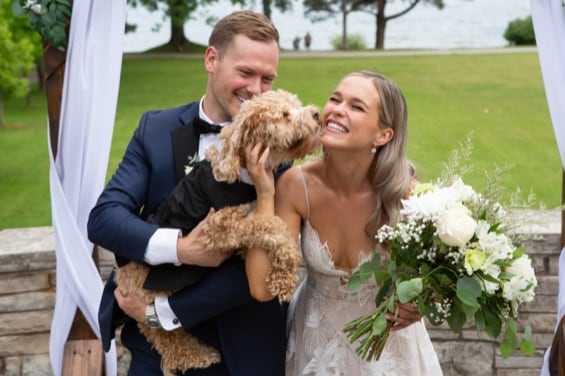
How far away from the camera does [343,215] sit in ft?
9.87

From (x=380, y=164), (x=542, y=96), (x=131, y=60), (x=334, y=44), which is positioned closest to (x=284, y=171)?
(x=380, y=164)

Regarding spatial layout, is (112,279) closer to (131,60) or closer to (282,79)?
(282,79)

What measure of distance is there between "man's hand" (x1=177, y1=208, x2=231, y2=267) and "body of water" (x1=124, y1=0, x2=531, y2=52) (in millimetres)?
15382

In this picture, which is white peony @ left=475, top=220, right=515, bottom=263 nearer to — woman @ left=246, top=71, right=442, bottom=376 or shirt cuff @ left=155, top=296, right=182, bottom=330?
woman @ left=246, top=71, right=442, bottom=376

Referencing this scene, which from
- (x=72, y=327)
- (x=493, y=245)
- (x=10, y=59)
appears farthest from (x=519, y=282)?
(x=10, y=59)

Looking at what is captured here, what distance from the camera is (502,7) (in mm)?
21359

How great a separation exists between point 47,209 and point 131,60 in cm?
979

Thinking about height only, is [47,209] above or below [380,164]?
below

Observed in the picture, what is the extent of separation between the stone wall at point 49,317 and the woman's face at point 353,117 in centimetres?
186

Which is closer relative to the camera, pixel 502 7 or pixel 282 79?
pixel 282 79

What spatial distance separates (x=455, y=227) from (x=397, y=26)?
18090 mm

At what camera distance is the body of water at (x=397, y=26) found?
1839 cm

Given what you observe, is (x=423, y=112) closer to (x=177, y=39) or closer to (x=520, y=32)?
(x=177, y=39)

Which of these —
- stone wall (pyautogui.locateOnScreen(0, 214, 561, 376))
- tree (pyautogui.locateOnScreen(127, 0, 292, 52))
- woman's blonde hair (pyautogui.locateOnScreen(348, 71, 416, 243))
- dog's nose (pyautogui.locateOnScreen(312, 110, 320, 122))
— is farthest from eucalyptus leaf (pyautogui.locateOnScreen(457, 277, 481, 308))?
tree (pyautogui.locateOnScreen(127, 0, 292, 52))
